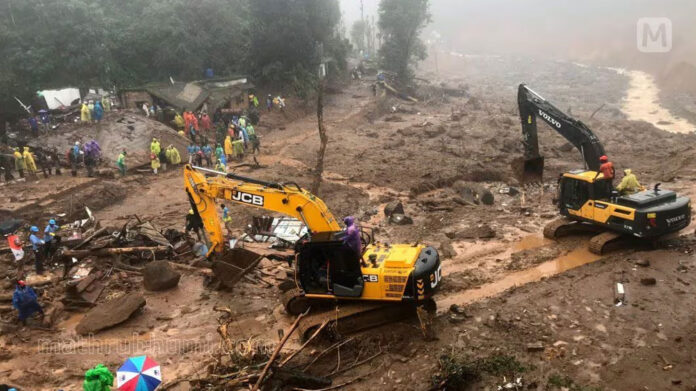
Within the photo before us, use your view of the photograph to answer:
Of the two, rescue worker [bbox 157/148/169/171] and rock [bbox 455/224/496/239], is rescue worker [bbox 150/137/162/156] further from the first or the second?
rock [bbox 455/224/496/239]

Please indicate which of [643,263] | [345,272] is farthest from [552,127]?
[345,272]

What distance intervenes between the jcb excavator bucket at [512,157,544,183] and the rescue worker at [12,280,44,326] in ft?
42.0

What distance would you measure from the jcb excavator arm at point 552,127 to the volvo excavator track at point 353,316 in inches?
277

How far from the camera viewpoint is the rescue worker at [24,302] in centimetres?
1023

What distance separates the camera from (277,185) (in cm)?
1020

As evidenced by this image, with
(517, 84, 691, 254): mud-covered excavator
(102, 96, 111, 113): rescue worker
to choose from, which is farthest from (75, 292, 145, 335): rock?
(102, 96, 111, 113): rescue worker

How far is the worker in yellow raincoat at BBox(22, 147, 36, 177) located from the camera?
20031mm

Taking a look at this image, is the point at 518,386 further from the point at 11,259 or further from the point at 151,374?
the point at 11,259

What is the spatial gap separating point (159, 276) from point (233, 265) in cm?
177

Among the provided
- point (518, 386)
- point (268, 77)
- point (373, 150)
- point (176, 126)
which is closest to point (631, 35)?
point (268, 77)

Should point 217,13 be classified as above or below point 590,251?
above

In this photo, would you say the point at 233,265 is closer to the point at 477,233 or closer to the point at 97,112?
the point at 477,233

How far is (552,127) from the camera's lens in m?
14.7

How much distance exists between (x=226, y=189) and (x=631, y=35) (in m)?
71.4
